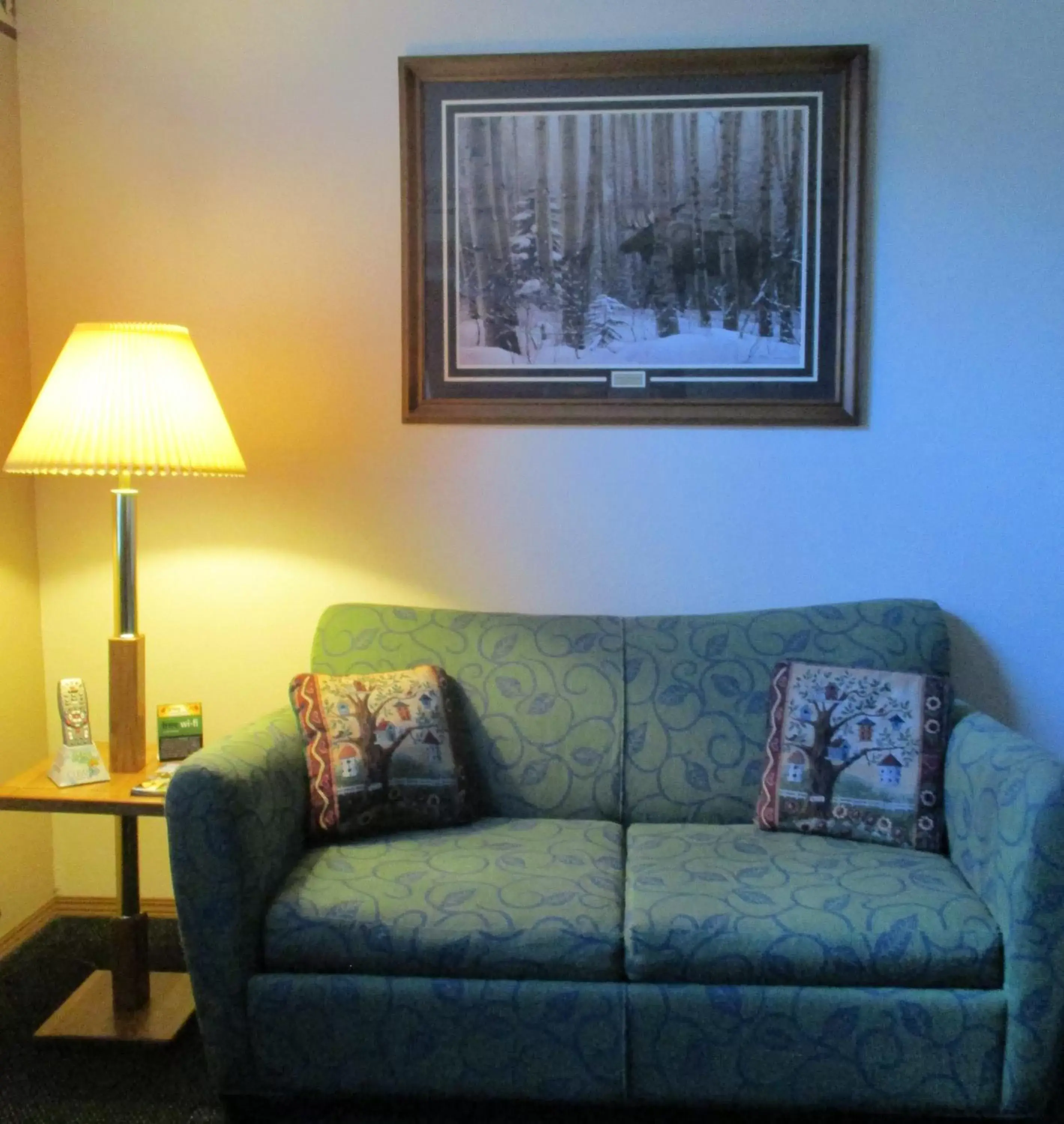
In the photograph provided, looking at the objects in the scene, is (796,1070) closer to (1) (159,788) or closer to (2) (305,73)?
(1) (159,788)

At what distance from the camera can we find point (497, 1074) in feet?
5.93

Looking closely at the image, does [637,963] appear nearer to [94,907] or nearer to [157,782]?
[157,782]

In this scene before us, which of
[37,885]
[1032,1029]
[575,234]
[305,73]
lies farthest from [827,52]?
[37,885]

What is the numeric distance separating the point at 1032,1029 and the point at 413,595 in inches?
63.7

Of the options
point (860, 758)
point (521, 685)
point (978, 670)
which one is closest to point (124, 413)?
point (521, 685)

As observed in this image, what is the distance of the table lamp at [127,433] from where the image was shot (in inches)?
81.3

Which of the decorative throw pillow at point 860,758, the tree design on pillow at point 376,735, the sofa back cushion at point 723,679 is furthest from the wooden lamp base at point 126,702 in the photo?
the decorative throw pillow at point 860,758

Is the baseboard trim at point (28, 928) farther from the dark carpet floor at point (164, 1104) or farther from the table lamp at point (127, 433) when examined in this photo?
the table lamp at point (127, 433)

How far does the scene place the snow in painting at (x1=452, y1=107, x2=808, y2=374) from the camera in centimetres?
253

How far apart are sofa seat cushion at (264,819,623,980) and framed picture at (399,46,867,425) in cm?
115

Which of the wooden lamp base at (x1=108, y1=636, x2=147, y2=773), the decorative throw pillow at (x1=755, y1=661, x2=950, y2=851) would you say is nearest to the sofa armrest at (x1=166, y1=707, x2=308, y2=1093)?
the wooden lamp base at (x1=108, y1=636, x2=147, y2=773)

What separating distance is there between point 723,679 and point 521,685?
1.48 feet

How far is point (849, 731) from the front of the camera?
84.2 inches

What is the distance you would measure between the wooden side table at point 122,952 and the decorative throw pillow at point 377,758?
0.32 m
